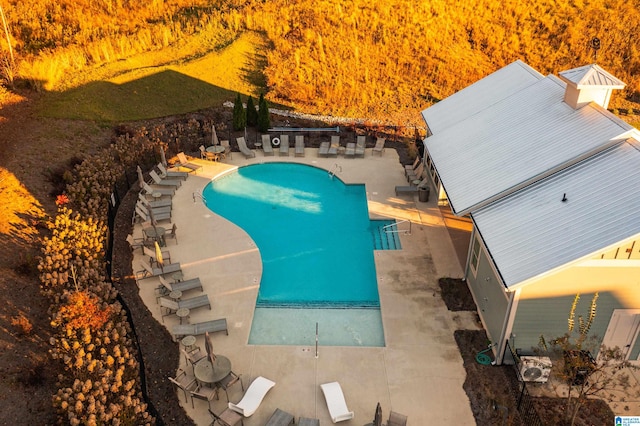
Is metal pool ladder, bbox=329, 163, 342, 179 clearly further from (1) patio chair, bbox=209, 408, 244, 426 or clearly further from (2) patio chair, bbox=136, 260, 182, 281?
(1) patio chair, bbox=209, 408, 244, 426

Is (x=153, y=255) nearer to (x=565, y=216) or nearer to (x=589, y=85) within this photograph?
(x=565, y=216)

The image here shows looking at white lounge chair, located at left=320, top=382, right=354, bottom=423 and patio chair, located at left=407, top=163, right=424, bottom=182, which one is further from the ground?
patio chair, located at left=407, top=163, right=424, bottom=182

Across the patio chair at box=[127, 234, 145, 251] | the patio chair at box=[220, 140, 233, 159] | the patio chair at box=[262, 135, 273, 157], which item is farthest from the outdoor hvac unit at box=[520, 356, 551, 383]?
the patio chair at box=[220, 140, 233, 159]

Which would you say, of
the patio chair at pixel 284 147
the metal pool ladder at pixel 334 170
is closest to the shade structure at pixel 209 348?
the metal pool ladder at pixel 334 170

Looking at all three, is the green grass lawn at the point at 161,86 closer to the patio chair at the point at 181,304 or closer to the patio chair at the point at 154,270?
the patio chair at the point at 154,270

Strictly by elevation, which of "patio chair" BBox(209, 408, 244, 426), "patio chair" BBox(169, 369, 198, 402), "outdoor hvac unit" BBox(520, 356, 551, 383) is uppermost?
"outdoor hvac unit" BBox(520, 356, 551, 383)

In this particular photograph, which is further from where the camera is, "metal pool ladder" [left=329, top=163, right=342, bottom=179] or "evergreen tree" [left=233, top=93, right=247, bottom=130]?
"evergreen tree" [left=233, top=93, right=247, bottom=130]
